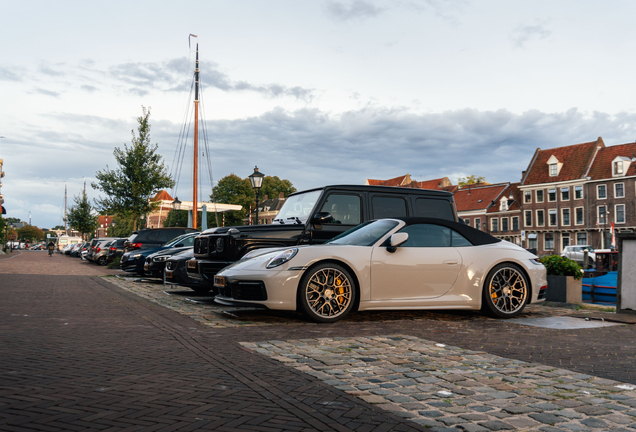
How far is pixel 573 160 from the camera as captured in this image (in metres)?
66.4

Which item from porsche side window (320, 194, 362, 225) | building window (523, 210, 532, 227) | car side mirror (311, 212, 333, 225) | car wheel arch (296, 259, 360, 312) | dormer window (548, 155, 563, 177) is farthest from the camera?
building window (523, 210, 532, 227)

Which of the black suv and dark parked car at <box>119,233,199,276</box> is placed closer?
the black suv

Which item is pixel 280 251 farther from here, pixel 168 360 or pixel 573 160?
pixel 573 160

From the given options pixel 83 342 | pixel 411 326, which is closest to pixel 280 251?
pixel 411 326

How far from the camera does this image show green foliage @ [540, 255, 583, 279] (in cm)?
1015

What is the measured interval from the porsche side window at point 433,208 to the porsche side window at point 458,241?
1775 millimetres

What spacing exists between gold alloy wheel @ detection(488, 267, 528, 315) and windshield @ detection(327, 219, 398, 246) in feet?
5.36

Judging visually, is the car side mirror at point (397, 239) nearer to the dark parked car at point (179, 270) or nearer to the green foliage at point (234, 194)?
the dark parked car at point (179, 270)

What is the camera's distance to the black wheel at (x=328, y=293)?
7266mm

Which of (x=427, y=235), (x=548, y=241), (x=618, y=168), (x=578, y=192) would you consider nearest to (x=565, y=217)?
(x=578, y=192)

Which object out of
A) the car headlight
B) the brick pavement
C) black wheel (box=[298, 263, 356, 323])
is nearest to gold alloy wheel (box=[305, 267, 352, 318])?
black wheel (box=[298, 263, 356, 323])

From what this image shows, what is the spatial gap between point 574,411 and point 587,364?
1569mm

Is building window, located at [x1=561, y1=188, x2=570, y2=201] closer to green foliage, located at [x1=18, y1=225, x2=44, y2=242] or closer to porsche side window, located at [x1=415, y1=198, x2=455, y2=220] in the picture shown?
porsche side window, located at [x1=415, y1=198, x2=455, y2=220]

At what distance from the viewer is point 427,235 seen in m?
7.97
